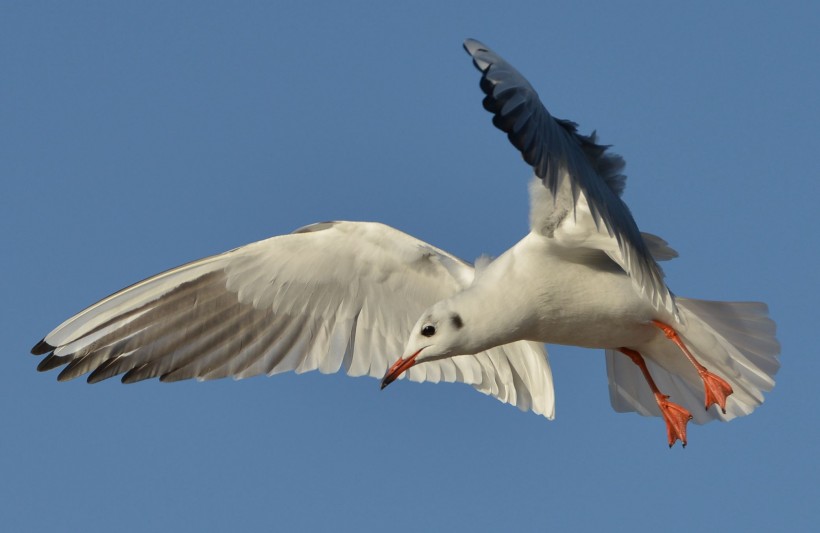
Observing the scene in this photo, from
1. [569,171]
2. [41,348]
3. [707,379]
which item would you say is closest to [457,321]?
[569,171]

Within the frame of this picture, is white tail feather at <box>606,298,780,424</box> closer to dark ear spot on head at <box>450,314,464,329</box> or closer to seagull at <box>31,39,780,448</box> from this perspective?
seagull at <box>31,39,780,448</box>

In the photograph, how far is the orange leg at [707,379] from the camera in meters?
6.85

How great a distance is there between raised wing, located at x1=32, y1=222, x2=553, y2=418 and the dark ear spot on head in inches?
30.6

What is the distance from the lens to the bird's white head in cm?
659

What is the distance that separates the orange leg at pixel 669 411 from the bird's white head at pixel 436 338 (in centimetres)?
112

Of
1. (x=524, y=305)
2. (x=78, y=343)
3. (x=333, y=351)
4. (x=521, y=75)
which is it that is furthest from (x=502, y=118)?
(x=78, y=343)

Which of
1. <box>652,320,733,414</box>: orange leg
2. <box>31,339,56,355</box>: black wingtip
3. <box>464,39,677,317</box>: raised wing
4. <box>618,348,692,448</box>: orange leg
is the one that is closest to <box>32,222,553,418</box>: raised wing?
<box>31,339,56,355</box>: black wingtip

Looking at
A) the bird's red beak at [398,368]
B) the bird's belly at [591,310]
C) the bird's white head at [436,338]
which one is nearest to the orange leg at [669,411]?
the bird's belly at [591,310]

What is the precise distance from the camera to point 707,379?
6.93 m

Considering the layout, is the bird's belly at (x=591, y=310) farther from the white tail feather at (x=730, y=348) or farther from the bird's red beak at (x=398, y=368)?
the bird's red beak at (x=398, y=368)

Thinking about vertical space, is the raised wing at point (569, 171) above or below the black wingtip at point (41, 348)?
above

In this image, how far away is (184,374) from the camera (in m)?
7.57

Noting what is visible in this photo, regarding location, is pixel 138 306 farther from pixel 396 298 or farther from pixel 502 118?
pixel 502 118

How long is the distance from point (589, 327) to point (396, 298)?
1.21m
